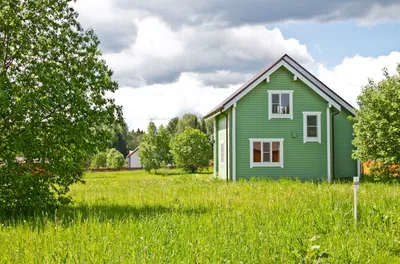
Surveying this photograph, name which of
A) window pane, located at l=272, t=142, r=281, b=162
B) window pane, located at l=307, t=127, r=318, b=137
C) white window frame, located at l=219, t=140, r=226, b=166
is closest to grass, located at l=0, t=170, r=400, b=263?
window pane, located at l=272, t=142, r=281, b=162

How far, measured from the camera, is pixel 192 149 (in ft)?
188

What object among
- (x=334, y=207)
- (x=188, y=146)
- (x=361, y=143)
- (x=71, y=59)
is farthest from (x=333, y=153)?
(x=188, y=146)

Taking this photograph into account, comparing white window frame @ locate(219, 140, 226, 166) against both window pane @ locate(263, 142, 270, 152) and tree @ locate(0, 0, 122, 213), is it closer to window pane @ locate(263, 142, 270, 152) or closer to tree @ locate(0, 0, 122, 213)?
window pane @ locate(263, 142, 270, 152)

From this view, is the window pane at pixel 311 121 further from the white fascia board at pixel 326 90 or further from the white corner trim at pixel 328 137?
the white fascia board at pixel 326 90

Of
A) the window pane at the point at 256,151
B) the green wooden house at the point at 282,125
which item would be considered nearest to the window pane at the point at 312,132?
the green wooden house at the point at 282,125

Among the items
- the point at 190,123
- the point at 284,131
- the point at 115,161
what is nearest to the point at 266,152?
the point at 284,131

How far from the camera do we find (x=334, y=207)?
12.4 m

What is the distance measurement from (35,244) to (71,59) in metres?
7.29

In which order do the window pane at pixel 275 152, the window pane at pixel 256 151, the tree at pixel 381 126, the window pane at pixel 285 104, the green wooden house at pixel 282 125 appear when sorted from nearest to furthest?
the tree at pixel 381 126
the green wooden house at pixel 282 125
the window pane at pixel 256 151
the window pane at pixel 275 152
the window pane at pixel 285 104

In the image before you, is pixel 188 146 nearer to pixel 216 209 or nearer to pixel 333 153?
pixel 333 153

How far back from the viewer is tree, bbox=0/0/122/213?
12.5 metres

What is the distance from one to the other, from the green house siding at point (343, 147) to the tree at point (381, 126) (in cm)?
282

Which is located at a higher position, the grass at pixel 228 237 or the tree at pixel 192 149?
the tree at pixel 192 149

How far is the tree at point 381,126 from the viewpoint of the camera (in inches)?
962
